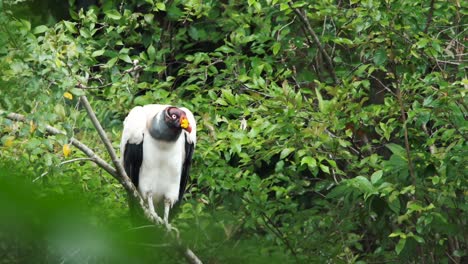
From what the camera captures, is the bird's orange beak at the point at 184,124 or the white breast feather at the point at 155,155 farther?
the white breast feather at the point at 155,155

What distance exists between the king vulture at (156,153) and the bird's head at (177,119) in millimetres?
84

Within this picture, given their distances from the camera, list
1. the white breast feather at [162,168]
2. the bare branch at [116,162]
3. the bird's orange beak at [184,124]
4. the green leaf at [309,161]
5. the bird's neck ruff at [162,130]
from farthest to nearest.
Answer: the white breast feather at [162,168]
the bird's neck ruff at [162,130]
the bird's orange beak at [184,124]
the green leaf at [309,161]
the bare branch at [116,162]

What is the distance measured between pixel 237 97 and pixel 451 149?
1.17 metres

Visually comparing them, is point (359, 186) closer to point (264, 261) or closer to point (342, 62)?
point (342, 62)

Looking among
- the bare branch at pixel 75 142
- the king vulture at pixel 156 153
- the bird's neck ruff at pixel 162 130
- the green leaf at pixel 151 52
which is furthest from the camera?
the green leaf at pixel 151 52

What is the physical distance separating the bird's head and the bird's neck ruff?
0.17 feet

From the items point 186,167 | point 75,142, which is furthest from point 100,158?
point 186,167

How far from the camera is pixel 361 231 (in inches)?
231

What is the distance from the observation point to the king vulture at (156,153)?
493 cm

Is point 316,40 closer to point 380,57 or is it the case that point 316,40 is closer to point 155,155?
point 380,57

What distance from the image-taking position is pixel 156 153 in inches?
199

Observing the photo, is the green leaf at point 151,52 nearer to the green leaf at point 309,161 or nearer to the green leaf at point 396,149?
the green leaf at point 309,161

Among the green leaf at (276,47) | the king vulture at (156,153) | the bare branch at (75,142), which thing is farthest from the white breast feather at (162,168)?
the bare branch at (75,142)

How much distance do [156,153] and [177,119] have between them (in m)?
0.43
